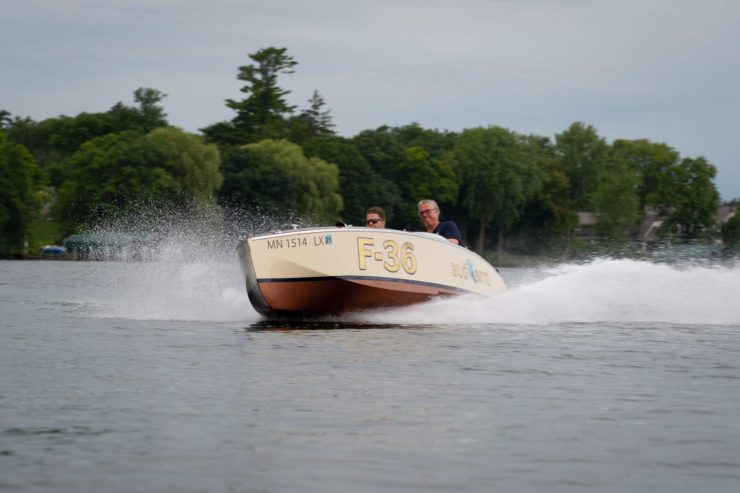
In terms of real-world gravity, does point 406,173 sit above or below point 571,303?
above

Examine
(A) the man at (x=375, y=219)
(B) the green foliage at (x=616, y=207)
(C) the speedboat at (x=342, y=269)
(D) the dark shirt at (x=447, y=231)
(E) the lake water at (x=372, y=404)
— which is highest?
(B) the green foliage at (x=616, y=207)

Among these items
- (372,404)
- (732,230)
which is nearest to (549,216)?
(732,230)

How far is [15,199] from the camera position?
252ft

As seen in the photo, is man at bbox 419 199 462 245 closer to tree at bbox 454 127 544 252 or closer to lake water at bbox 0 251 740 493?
lake water at bbox 0 251 740 493

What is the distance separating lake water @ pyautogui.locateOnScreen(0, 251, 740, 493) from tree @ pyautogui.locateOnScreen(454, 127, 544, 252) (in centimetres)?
9571

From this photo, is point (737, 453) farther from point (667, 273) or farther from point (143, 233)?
point (143, 233)

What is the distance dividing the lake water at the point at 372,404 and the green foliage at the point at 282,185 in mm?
63408

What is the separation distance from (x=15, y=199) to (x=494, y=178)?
51.7m

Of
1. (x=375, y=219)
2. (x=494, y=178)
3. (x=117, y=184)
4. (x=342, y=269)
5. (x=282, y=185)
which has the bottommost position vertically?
(x=342, y=269)

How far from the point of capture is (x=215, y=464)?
300 inches

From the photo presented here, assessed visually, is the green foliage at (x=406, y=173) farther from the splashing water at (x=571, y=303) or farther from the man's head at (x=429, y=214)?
the man's head at (x=429, y=214)

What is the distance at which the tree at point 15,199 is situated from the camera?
7650 cm

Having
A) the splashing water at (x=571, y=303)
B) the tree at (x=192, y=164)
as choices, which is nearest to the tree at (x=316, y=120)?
the tree at (x=192, y=164)

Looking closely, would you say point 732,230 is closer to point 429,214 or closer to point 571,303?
point 571,303
